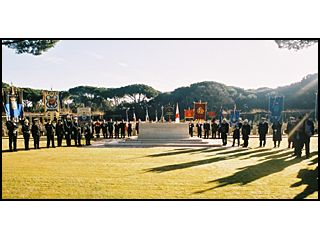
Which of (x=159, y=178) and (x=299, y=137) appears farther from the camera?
(x=299, y=137)

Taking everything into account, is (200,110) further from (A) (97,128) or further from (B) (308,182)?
(B) (308,182)

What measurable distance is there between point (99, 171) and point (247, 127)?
8224 millimetres

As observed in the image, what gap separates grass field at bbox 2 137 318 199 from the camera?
5820mm

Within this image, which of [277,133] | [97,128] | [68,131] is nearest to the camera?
[277,133]

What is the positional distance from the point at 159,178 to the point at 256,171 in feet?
7.69

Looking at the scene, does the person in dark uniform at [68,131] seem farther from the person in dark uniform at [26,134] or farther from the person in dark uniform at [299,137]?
the person in dark uniform at [299,137]

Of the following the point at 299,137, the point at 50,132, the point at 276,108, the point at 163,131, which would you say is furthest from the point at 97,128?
the point at 299,137

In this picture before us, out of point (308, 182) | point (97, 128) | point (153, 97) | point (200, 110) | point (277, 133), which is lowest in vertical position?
point (308, 182)

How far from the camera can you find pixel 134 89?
29.3m

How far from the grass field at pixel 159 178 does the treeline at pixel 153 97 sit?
1754 cm

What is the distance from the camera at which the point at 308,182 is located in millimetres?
6613

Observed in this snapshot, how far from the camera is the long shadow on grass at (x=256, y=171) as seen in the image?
22.2 ft

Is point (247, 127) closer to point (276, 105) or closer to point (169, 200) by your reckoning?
point (276, 105)
